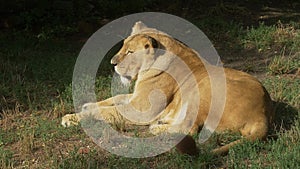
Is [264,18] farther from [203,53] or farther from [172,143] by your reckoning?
[172,143]

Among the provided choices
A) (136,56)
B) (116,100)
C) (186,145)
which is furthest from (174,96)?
(186,145)

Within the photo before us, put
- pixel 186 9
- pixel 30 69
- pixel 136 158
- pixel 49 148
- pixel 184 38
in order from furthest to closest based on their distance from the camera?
pixel 186 9
pixel 184 38
pixel 30 69
pixel 49 148
pixel 136 158

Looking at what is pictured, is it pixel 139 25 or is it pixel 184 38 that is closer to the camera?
pixel 139 25

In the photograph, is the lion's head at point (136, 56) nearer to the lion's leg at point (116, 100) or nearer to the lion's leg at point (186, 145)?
the lion's leg at point (116, 100)

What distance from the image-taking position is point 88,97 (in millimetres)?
6570

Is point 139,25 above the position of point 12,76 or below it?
above

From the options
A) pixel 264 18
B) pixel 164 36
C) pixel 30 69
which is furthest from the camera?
pixel 264 18

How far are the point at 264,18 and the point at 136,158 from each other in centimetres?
704

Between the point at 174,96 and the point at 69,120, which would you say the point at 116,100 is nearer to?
the point at 69,120

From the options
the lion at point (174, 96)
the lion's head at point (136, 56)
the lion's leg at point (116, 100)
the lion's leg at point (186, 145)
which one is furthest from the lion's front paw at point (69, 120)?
the lion's leg at point (186, 145)

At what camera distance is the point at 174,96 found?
222 inches

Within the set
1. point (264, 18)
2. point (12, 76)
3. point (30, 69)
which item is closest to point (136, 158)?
point (12, 76)

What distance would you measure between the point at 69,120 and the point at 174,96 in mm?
1106

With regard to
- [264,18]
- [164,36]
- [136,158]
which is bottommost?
[264,18]
